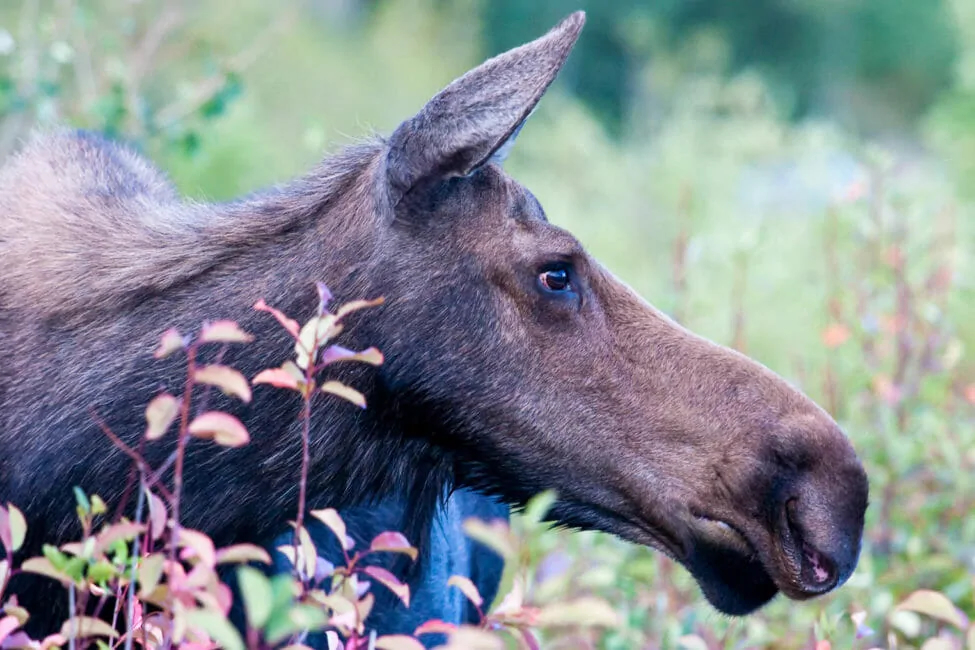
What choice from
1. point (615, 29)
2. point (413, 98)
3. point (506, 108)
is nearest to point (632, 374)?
point (506, 108)

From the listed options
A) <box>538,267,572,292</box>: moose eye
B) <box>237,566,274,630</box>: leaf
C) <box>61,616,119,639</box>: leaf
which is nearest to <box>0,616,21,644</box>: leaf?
<box>61,616,119,639</box>: leaf

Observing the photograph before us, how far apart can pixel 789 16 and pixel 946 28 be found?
4171 mm

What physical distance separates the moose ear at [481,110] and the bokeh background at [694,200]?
521mm

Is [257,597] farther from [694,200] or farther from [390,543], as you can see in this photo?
[694,200]

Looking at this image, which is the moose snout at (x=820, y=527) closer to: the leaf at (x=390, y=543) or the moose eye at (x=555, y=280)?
the moose eye at (x=555, y=280)

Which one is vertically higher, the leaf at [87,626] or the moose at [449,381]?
the moose at [449,381]

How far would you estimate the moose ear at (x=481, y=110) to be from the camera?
9.25 ft

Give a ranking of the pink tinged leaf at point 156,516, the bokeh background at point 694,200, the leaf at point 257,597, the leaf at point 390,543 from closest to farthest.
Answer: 1. the leaf at point 257,597
2. the pink tinged leaf at point 156,516
3. the leaf at point 390,543
4. the bokeh background at point 694,200

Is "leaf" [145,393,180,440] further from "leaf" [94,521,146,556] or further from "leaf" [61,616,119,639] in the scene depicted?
"leaf" [61,616,119,639]

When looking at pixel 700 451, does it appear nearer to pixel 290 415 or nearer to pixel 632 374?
pixel 632 374

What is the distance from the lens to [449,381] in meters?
3.01

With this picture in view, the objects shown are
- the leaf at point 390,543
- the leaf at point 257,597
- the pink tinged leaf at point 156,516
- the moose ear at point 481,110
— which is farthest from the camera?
the moose ear at point 481,110

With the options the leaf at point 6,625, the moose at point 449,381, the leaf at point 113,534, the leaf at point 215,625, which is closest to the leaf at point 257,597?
the leaf at point 215,625

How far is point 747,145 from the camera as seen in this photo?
14.4 metres
